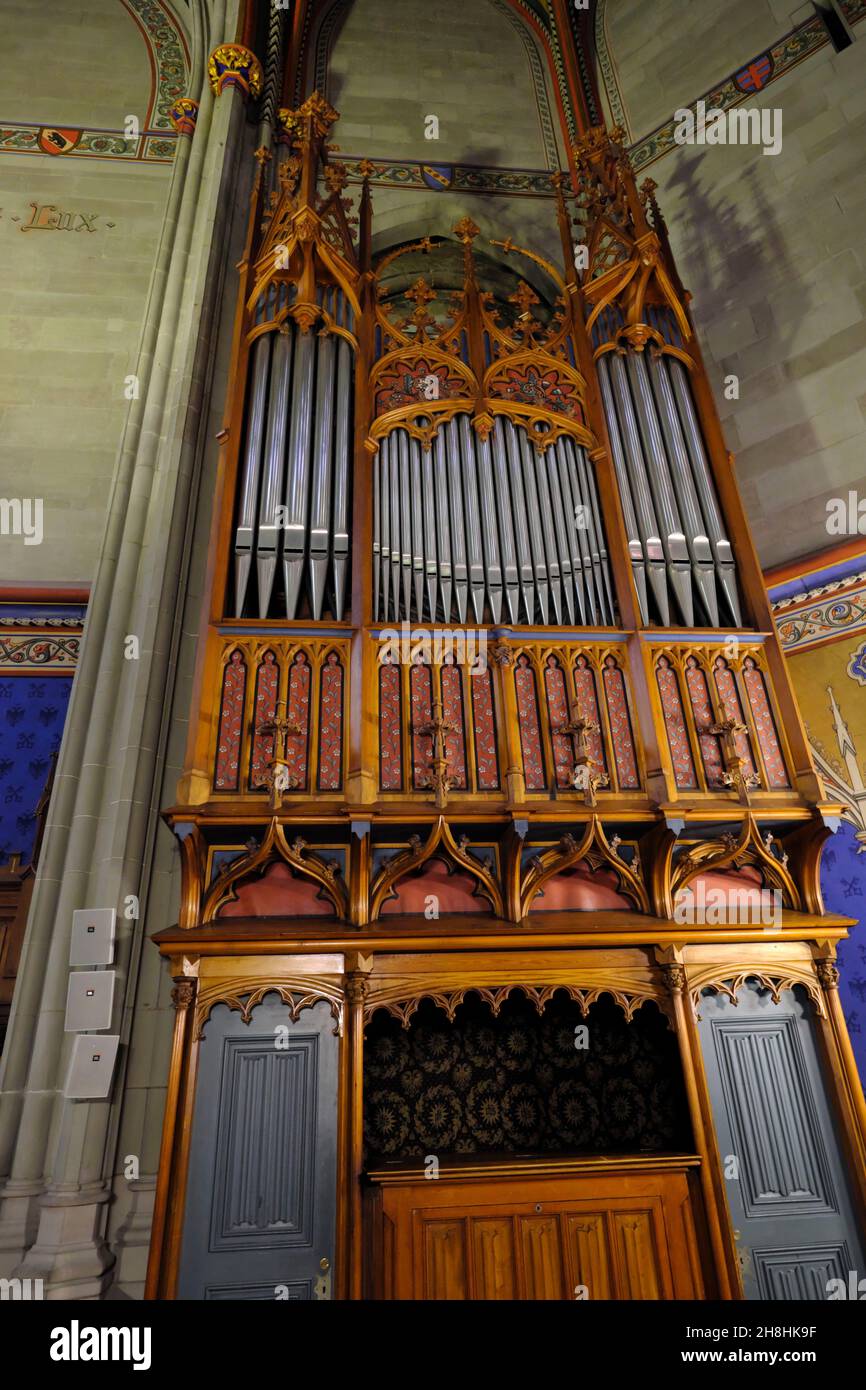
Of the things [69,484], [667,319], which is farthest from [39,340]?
[667,319]

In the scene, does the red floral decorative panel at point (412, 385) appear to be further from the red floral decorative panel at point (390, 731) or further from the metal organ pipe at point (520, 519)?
the red floral decorative panel at point (390, 731)

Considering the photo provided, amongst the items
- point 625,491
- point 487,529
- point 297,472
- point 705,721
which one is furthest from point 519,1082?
point 297,472

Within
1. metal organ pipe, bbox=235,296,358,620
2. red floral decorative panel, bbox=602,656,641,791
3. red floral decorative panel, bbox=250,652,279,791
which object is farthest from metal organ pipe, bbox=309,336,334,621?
red floral decorative panel, bbox=602,656,641,791

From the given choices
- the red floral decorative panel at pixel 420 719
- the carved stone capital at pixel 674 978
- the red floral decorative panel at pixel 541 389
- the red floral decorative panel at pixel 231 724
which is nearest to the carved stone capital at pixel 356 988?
the red floral decorative panel at pixel 420 719

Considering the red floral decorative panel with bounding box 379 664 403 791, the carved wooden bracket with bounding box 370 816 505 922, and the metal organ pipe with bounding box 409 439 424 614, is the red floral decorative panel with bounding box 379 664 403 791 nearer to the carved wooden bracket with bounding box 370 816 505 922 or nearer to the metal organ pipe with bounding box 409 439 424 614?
the carved wooden bracket with bounding box 370 816 505 922

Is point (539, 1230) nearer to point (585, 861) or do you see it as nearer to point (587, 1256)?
point (587, 1256)

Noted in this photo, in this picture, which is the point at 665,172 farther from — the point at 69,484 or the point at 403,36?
the point at 69,484

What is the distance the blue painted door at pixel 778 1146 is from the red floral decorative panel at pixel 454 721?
182cm

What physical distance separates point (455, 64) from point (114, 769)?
30.6ft

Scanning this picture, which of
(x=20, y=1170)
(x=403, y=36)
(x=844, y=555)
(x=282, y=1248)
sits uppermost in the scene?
(x=403, y=36)

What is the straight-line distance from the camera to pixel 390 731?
4598 millimetres
